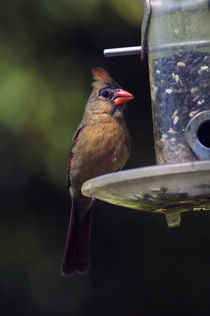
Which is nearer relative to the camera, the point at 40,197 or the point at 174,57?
the point at 174,57

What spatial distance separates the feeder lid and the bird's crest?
1397mm

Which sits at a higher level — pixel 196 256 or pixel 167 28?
pixel 167 28

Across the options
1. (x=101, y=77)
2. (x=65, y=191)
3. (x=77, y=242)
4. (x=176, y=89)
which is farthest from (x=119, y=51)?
(x=77, y=242)

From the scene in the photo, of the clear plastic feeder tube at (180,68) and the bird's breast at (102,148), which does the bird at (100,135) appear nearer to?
the bird's breast at (102,148)

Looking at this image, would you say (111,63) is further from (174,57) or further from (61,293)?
(174,57)

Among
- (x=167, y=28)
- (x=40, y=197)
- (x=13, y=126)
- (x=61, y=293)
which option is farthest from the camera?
(x=61, y=293)

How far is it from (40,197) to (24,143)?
0.34 metres

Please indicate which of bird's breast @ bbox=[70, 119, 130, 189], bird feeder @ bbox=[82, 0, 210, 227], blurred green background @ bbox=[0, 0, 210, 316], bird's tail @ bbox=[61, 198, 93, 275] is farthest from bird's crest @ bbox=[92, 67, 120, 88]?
bird feeder @ bbox=[82, 0, 210, 227]

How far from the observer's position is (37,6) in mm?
4816

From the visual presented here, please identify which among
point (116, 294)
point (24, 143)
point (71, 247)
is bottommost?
point (116, 294)

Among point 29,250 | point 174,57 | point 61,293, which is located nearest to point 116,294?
point 61,293

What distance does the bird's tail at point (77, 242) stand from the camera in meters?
5.04

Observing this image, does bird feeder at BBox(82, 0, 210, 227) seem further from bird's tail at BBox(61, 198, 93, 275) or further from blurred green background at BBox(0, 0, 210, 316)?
bird's tail at BBox(61, 198, 93, 275)

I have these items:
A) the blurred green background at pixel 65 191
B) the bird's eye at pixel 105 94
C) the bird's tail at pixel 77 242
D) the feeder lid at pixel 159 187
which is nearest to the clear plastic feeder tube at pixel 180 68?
the feeder lid at pixel 159 187
